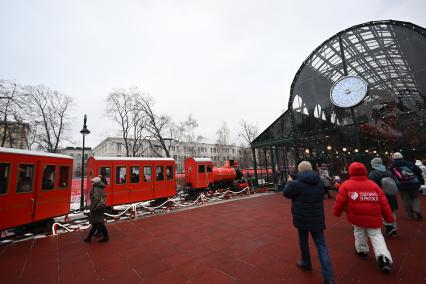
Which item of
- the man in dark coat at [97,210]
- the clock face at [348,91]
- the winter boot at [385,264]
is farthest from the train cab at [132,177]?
the clock face at [348,91]

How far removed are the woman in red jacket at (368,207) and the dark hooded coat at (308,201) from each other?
63 centimetres

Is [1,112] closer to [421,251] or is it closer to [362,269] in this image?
[362,269]

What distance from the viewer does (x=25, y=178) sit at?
6523mm

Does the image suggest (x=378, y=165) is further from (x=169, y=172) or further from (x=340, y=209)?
(x=169, y=172)

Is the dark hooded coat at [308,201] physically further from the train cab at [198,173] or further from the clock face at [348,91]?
the clock face at [348,91]

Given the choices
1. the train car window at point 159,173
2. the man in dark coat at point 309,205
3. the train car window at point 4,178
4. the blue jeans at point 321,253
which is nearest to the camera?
the blue jeans at point 321,253

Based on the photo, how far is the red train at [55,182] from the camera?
237 inches

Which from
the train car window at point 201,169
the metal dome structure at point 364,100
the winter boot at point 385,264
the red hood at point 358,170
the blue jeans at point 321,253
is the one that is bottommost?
the winter boot at point 385,264

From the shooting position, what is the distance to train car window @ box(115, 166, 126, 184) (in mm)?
10046

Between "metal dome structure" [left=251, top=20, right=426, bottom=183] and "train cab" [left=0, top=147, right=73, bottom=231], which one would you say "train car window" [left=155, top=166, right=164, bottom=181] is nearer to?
"train cab" [left=0, top=147, right=73, bottom=231]

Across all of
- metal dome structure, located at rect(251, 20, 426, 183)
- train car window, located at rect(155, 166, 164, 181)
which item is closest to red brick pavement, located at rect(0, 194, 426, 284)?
train car window, located at rect(155, 166, 164, 181)

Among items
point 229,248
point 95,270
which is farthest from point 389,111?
point 95,270

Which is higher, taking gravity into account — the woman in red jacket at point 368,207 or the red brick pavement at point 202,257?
the woman in red jacket at point 368,207

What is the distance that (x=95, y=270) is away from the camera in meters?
4.00
